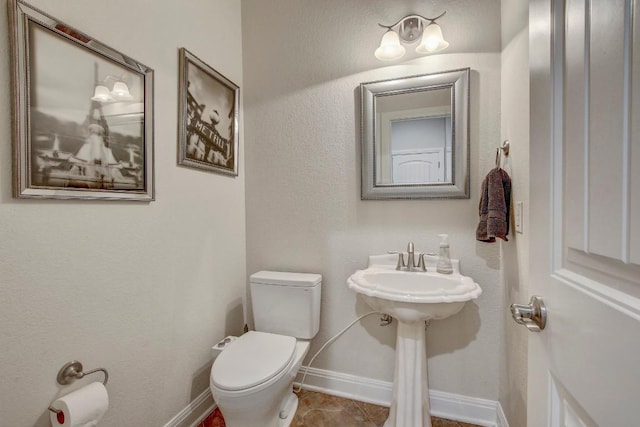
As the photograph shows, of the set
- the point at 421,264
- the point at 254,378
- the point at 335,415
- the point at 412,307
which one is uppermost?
the point at 421,264

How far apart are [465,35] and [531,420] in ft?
5.40

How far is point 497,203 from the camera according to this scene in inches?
47.7

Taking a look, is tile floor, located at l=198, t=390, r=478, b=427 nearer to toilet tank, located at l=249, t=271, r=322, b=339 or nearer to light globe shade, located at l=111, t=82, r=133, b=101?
toilet tank, located at l=249, t=271, r=322, b=339

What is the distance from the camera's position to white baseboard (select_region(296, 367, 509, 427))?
1.46 metres

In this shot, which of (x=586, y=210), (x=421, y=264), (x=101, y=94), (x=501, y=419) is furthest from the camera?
(x=421, y=264)

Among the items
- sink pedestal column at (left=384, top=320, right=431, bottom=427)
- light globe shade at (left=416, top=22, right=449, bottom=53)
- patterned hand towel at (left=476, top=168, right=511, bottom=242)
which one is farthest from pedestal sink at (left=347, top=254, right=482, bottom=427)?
light globe shade at (left=416, top=22, right=449, bottom=53)

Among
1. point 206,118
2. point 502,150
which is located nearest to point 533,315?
point 502,150

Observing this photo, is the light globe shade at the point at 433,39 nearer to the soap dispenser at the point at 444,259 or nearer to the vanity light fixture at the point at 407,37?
the vanity light fixture at the point at 407,37

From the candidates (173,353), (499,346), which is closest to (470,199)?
(499,346)

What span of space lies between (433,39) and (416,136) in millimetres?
477

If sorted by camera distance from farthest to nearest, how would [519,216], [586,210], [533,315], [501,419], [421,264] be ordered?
[421,264], [501,419], [519,216], [533,315], [586,210]

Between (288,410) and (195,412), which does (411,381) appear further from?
(195,412)

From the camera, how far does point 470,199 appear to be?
4.82 feet

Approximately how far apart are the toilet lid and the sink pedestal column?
55 centimetres
